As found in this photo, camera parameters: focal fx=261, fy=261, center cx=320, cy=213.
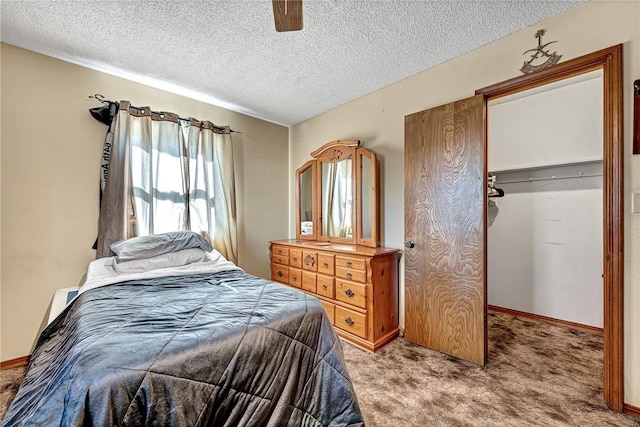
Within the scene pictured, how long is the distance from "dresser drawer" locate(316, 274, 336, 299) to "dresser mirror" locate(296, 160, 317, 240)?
717mm

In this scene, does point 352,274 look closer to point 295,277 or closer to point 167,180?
point 295,277

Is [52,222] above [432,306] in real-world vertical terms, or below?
above

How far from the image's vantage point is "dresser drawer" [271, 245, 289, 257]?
315cm

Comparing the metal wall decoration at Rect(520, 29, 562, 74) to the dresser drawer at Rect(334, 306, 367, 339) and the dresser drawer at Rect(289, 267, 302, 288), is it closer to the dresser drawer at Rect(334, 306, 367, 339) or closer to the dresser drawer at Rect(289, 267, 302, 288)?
the dresser drawer at Rect(334, 306, 367, 339)

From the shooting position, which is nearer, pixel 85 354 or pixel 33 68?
pixel 85 354

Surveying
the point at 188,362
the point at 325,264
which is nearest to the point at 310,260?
the point at 325,264

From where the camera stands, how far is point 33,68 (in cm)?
210

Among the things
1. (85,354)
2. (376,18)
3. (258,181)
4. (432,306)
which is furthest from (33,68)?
(432,306)

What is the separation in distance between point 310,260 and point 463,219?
59.9 inches

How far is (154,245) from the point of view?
2.19m

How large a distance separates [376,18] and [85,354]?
7.76 ft

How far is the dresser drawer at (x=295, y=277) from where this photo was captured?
2.96 m

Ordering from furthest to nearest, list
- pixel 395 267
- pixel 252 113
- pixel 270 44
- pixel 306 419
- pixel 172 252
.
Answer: pixel 252 113, pixel 395 267, pixel 172 252, pixel 270 44, pixel 306 419

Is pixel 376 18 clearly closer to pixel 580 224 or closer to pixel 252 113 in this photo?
pixel 252 113
